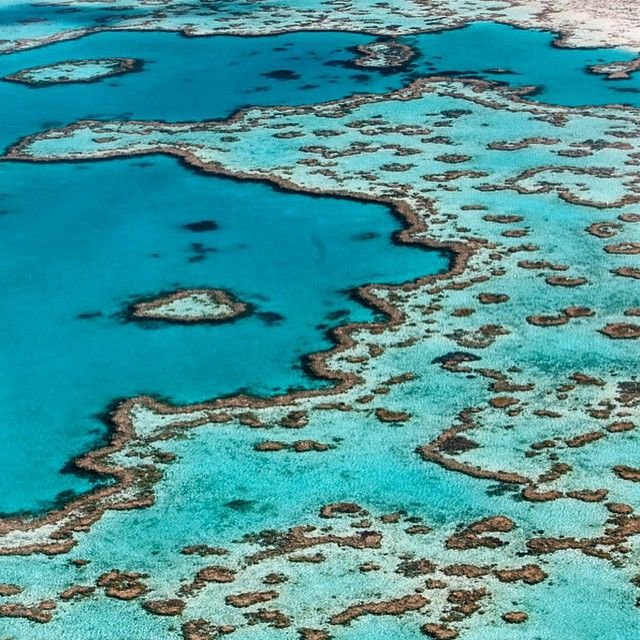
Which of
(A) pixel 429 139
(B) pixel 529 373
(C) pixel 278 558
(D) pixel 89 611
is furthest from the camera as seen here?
(A) pixel 429 139

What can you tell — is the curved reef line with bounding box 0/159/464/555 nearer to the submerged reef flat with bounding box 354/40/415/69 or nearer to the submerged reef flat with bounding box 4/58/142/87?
the submerged reef flat with bounding box 354/40/415/69

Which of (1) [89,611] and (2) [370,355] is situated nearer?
(1) [89,611]

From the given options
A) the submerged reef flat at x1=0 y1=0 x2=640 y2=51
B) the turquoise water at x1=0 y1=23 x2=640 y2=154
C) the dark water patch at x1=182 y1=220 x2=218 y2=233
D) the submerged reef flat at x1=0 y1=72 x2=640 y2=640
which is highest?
the submerged reef flat at x1=0 y1=0 x2=640 y2=51

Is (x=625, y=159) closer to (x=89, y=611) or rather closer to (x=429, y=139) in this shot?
(x=429, y=139)

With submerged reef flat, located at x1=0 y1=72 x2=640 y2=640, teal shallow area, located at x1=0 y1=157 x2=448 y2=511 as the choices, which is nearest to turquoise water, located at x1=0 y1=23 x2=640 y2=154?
teal shallow area, located at x1=0 y1=157 x2=448 y2=511

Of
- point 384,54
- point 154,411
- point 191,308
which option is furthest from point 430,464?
point 384,54

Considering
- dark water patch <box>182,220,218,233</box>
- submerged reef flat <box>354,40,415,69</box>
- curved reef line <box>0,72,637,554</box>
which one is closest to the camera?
curved reef line <box>0,72,637,554</box>

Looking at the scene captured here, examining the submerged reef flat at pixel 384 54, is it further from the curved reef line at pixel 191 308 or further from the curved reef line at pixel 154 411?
the curved reef line at pixel 191 308

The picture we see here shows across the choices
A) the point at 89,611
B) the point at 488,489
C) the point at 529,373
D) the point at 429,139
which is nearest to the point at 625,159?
the point at 429,139
